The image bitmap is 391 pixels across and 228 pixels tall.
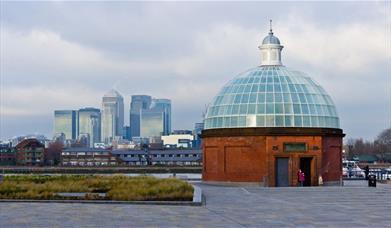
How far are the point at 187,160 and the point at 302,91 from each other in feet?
338

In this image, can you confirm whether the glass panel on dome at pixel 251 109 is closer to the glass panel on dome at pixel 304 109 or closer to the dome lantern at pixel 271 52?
the glass panel on dome at pixel 304 109

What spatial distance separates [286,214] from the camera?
78.2 feet

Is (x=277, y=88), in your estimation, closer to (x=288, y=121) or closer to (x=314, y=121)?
(x=288, y=121)

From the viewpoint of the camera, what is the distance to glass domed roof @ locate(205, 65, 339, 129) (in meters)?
43.8

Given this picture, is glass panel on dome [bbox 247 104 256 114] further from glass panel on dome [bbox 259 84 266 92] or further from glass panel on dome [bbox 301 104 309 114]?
glass panel on dome [bbox 301 104 309 114]

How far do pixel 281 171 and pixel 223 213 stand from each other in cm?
2015

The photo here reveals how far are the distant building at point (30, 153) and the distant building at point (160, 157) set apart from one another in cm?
1723

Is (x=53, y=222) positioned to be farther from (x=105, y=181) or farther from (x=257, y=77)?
(x=257, y=77)

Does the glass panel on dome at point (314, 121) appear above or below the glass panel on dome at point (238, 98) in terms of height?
below

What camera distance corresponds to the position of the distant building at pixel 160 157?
147250mm

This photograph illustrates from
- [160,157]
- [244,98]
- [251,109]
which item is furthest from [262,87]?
[160,157]

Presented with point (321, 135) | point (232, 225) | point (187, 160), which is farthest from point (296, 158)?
point (187, 160)

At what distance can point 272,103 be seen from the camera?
144ft

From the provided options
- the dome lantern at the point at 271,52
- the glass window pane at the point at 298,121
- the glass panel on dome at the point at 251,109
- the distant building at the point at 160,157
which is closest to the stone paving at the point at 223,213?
the glass window pane at the point at 298,121
